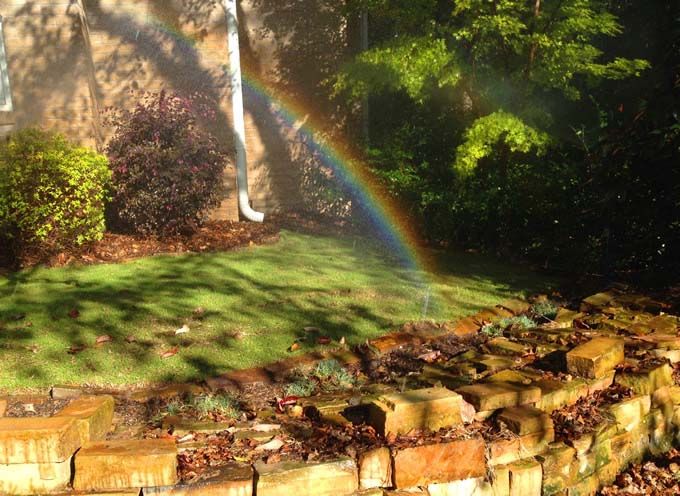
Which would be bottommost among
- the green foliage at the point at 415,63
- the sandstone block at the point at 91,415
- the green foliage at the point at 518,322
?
the green foliage at the point at 518,322

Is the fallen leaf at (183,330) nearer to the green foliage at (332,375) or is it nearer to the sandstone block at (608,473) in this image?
the green foliage at (332,375)

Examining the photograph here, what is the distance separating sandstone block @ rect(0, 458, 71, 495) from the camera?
10.2ft

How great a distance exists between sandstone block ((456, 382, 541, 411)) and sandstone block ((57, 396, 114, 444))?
1767 mm

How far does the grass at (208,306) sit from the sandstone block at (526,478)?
1.95 m

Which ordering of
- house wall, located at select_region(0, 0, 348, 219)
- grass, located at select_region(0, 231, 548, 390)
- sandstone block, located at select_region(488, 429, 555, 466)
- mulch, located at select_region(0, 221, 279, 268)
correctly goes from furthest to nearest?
house wall, located at select_region(0, 0, 348, 219) < mulch, located at select_region(0, 221, 279, 268) < grass, located at select_region(0, 231, 548, 390) < sandstone block, located at select_region(488, 429, 555, 466)

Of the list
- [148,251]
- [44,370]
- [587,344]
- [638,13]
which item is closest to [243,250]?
[148,251]

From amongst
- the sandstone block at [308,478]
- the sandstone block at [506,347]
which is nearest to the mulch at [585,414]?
the sandstone block at [506,347]

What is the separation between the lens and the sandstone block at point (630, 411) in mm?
3979

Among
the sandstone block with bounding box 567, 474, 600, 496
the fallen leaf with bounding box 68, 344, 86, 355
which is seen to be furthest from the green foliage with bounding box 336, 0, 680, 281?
the fallen leaf with bounding box 68, 344, 86, 355

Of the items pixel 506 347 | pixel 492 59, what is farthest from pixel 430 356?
pixel 492 59

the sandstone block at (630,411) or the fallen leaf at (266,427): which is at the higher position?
the fallen leaf at (266,427)

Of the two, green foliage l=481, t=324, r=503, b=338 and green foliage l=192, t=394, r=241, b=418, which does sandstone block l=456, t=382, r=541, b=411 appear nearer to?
green foliage l=192, t=394, r=241, b=418

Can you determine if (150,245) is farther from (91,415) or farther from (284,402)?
(91,415)

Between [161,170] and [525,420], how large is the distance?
634 cm
